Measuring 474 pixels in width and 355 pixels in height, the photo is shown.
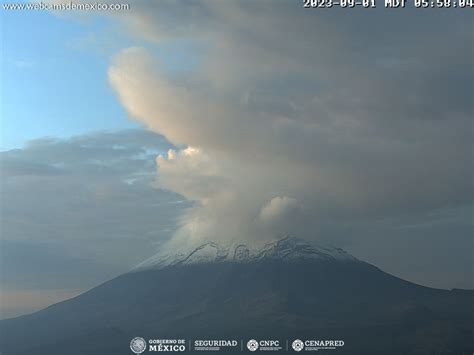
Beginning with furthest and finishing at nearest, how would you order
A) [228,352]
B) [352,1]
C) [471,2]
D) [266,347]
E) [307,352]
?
1. [307,352]
2. [266,347]
3. [228,352]
4. [471,2]
5. [352,1]

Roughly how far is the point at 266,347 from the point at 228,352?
12.8 metres

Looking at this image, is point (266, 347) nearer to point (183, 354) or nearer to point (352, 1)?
point (183, 354)

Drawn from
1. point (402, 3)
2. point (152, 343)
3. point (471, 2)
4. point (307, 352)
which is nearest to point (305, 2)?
point (402, 3)

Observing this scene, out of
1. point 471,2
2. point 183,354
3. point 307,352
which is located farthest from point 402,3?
point 307,352

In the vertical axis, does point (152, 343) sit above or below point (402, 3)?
below

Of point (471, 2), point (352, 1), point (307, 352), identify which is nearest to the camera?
point (352, 1)

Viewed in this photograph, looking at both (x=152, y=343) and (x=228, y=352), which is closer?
(x=152, y=343)

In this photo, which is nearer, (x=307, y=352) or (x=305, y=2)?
(x=305, y=2)

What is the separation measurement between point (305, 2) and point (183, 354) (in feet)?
216

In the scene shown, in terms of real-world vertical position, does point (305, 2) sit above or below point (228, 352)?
above

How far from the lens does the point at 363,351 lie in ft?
655

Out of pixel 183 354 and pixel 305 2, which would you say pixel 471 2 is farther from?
pixel 183 354

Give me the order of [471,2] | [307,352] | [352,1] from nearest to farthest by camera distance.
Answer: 1. [352,1]
2. [471,2]
3. [307,352]

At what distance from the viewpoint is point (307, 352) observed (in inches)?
7840
